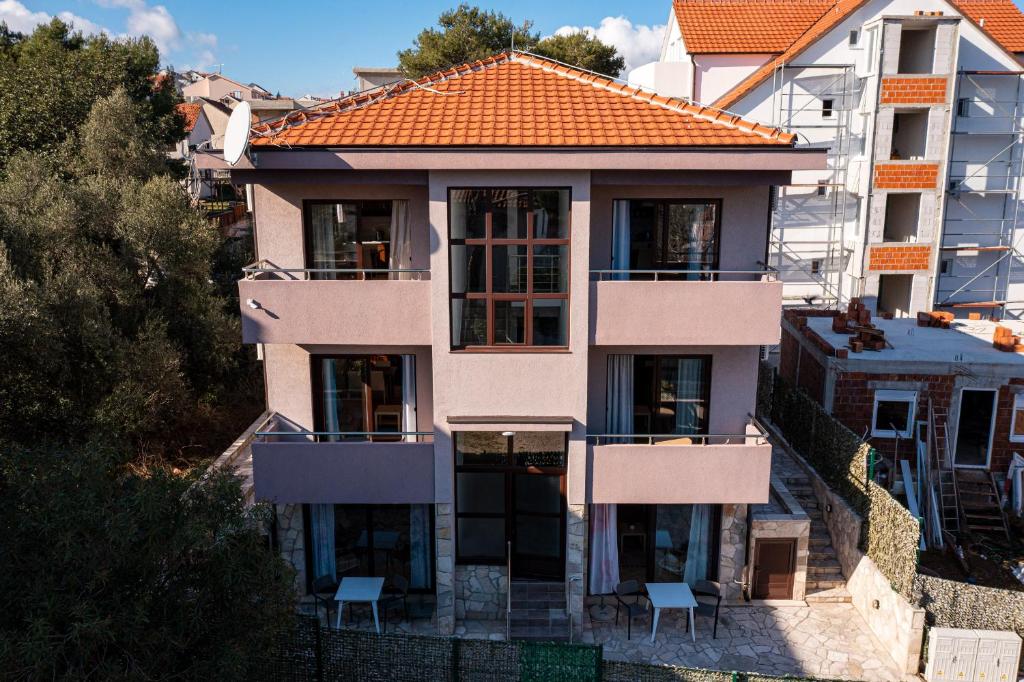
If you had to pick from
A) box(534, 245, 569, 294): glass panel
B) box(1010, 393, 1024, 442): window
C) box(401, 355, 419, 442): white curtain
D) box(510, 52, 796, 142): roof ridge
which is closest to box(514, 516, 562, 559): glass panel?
box(401, 355, 419, 442): white curtain

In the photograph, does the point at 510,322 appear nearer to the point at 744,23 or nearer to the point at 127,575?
the point at 127,575

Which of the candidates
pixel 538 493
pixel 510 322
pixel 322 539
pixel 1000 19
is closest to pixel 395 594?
pixel 322 539

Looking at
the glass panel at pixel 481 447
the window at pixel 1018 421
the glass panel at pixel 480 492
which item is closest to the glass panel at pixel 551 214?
the glass panel at pixel 481 447

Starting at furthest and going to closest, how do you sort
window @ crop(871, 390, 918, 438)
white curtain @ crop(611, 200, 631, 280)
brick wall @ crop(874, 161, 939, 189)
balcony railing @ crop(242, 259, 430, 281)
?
brick wall @ crop(874, 161, 939, 189) → window @ crop(871, 390, 918, 438) → white curtain @ crop(611, 200, 631, 280) → balcony railing @ crop(242, 259, 430, 281)

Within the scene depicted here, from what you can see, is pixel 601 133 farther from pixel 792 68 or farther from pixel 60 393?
pixel 792 68

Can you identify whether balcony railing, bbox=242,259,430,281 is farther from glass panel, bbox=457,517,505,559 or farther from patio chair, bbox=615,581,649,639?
patio chair, bbox=615,581,649,639

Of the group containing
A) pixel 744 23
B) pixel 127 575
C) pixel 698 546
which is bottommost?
pixel 698 546
